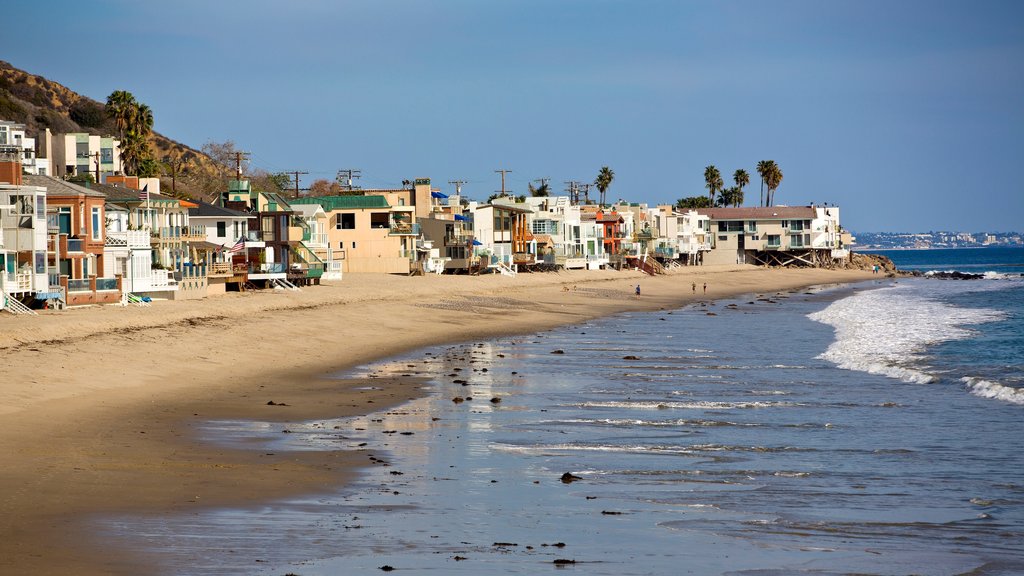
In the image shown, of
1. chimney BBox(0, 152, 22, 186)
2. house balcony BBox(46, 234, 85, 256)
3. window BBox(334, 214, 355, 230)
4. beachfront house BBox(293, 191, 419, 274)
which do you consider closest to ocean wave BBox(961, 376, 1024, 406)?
house balcony BBox(46, 234, 85, 256)

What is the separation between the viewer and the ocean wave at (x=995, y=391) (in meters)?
28.5

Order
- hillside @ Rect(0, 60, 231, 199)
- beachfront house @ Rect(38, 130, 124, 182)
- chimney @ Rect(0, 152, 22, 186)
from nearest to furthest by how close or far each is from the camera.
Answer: chimney @ Rect(0, 152, 22, 186) → beachfront house @ Rect(38, 130, 124, 182) → hillside @ Rect(0, 60, 231, 199)

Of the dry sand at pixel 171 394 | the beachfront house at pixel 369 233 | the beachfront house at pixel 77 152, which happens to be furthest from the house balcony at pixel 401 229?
the beachfront house at pixel 77 152

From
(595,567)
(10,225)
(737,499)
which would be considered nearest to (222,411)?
(737,499)

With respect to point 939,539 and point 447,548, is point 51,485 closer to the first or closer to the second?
point 447,548

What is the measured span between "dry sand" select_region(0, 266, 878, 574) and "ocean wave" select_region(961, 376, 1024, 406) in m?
14.4

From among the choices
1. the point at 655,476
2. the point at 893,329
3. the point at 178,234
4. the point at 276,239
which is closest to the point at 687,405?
the point at 655,476

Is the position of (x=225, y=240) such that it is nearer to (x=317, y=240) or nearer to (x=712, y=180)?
→ (x=317, y=240)

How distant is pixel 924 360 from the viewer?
38.7 m

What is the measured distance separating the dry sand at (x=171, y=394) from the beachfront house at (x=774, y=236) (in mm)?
101677

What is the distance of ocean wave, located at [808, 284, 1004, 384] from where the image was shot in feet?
122

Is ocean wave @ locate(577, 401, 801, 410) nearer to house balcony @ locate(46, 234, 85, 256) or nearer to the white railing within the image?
house balcony @ locate(46, 234, 85, 256)

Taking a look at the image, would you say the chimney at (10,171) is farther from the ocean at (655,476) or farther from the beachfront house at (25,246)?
the ocean at (655,476)

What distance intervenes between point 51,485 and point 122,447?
3.79 m
